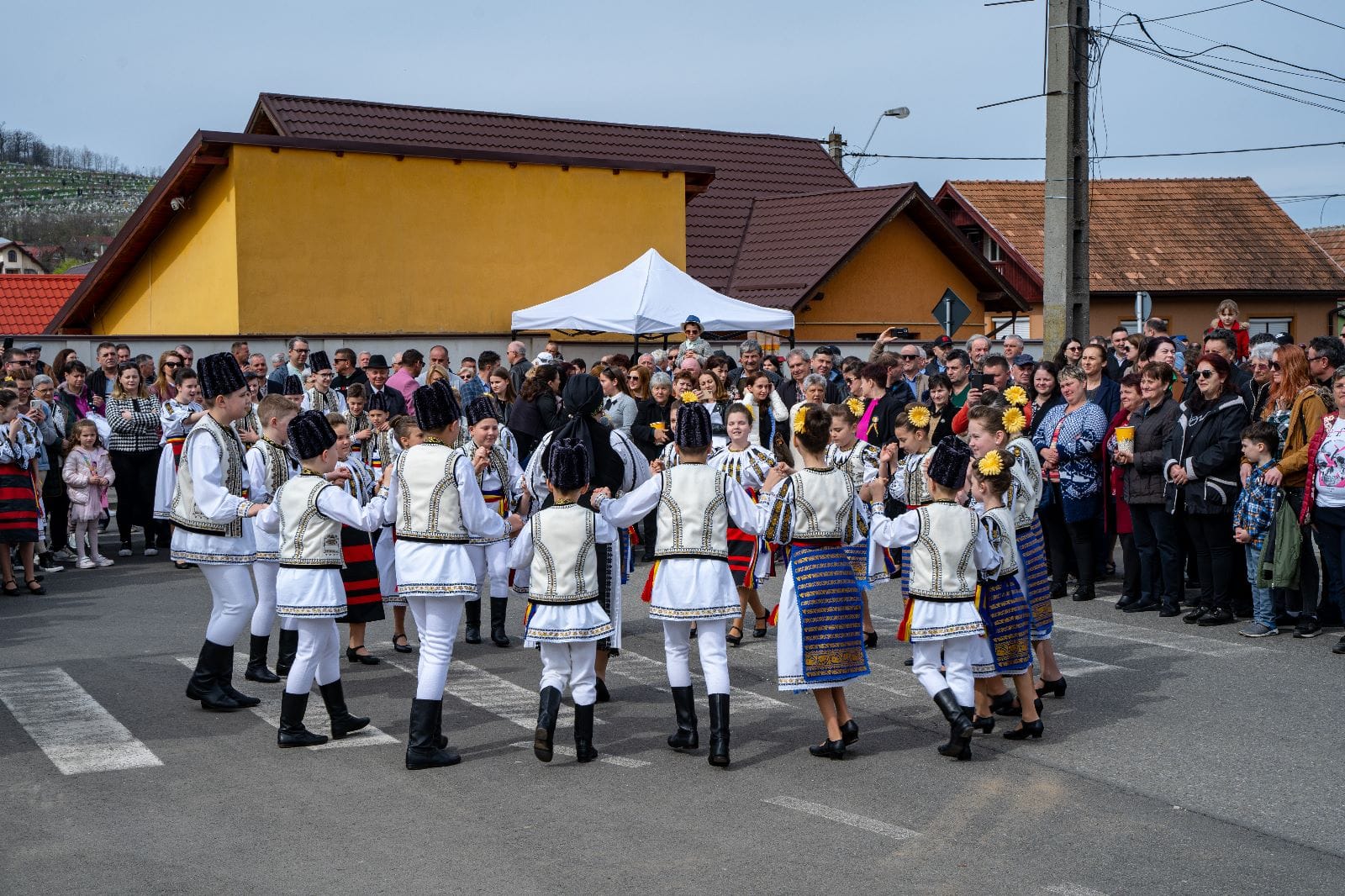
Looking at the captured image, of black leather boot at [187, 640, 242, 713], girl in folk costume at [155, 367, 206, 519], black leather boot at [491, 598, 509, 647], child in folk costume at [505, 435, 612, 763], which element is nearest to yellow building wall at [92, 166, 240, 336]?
girl in folk costume at [155, 367, 206, 519]

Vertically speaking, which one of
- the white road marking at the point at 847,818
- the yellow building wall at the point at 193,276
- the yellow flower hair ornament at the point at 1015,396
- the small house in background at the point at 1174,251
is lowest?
the white road marking at the point at 847,818

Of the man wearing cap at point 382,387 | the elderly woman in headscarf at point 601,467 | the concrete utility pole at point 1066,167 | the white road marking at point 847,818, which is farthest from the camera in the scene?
the concrete utility pole at point 1066,167

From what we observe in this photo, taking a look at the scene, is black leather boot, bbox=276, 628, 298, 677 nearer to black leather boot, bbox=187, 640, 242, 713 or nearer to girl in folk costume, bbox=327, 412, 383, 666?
girl in folk costume, bbox=327, 412, 383, 666

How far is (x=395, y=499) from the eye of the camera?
7.56m

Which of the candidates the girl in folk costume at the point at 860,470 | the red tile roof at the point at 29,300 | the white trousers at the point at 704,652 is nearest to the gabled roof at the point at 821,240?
the red tile roof at the point at 29,300

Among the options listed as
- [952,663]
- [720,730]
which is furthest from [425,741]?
[952,663]

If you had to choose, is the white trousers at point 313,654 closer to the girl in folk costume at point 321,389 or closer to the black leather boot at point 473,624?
the black leather boot at point 473,624

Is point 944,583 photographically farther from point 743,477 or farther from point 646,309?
point 646,309

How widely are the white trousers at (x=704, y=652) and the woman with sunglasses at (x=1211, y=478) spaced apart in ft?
16.2

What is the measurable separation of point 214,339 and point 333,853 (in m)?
14.3

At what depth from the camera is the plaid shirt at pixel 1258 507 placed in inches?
409

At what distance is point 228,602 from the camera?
8508 mm

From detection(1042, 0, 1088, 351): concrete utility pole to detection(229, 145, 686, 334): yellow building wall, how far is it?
1100 cm

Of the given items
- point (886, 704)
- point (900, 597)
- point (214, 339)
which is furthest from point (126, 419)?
point (886, 704)
